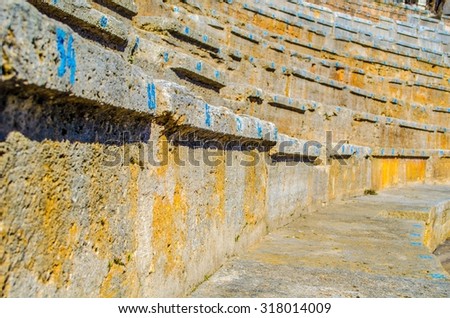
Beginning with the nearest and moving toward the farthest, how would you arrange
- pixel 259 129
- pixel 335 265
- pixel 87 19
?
pixel 335 265, pixel 87 19, pixel 259 129

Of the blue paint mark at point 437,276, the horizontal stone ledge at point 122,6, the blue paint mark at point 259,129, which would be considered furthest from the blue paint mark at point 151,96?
the horizontal stone ledge at point 122,6

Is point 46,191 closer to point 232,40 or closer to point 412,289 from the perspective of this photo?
point 412,289

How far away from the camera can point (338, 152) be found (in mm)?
7367

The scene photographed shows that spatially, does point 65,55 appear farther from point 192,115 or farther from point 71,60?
point 192,115

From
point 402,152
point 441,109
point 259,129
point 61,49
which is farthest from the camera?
point 441,109

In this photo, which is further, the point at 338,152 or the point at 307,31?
the point at 307,31

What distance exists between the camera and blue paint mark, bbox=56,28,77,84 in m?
1.47

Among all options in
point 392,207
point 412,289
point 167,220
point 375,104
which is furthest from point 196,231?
point 375,104

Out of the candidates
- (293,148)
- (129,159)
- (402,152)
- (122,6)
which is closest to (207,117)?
(129,159)

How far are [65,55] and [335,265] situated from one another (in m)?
2.60

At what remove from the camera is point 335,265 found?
3633 millimetres

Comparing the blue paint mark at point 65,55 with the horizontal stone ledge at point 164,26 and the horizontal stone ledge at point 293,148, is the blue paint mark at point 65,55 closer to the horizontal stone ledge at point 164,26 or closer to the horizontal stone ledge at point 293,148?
the horizontal stone ledge at point 293,148

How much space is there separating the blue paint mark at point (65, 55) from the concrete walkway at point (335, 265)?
5.09ft

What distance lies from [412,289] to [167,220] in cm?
149
